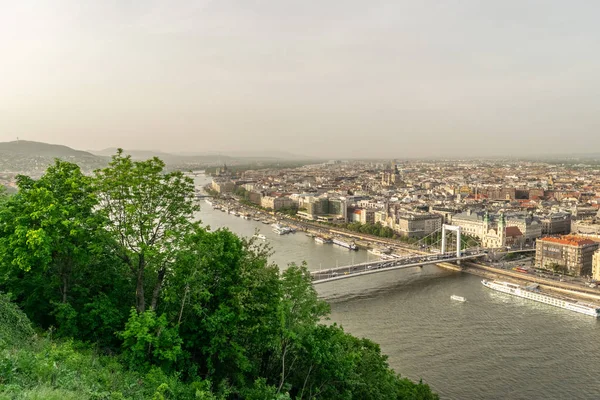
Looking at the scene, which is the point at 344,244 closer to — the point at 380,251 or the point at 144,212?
the point at 380,251

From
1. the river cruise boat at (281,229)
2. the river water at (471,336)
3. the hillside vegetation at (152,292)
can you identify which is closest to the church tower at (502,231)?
the river water at (471,336)

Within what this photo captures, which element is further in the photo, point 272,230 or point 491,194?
point 491,194

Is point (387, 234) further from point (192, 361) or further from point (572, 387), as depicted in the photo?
point (192, 361)

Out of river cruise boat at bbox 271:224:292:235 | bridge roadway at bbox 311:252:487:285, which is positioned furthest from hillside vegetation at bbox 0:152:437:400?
river cruise boat at bbox 271:224:292:235

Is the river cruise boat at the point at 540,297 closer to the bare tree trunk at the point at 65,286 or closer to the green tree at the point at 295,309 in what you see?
the green tree at the point at 295,309

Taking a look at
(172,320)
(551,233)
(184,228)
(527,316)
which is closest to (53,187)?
(184,228)

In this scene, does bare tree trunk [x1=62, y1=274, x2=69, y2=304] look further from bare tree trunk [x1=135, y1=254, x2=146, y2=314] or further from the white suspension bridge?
the white suspension bridge

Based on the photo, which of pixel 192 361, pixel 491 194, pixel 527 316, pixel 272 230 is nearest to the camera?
pixel 192 361

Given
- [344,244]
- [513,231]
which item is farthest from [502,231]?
[344,244]
